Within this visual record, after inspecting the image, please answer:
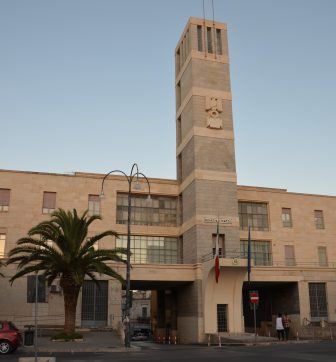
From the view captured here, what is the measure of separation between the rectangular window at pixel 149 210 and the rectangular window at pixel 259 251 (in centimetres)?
765

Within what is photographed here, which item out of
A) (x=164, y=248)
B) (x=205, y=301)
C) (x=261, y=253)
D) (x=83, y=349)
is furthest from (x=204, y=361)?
(x=261, y=253)

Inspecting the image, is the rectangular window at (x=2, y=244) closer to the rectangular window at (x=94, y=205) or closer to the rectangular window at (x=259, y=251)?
the rectangular window at (x=94, y=205)

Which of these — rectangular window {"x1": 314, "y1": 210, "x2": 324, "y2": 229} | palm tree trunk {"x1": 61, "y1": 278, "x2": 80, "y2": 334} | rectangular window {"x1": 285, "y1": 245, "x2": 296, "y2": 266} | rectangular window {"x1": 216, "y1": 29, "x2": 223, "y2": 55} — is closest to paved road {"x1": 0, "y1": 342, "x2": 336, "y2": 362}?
palm tree trunk {"x1": 61, "y1": 278, "x2": 80, "y2": 334}

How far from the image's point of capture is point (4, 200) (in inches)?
1700

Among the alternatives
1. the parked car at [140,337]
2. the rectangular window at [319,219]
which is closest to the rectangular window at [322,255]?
the rectangular window at [319,219]

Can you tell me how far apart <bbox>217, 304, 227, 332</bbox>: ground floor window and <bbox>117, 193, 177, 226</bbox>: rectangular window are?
34.9ft

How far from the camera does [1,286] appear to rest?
1535 inches

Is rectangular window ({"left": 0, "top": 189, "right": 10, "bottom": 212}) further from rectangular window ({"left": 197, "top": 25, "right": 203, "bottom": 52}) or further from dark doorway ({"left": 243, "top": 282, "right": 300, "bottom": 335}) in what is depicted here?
rectangular window ({"left": 197, "top": 25, "right": 203, "bottom": 52})

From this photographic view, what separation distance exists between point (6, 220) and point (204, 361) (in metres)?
28.7

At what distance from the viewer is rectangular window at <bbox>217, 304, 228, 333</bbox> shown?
40188 mm

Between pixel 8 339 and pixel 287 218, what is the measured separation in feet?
115

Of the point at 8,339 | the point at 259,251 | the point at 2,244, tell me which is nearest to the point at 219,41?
the point at 259,251

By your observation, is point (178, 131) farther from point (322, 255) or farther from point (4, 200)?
point (322, 255)

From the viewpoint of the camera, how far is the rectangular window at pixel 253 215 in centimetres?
4949
